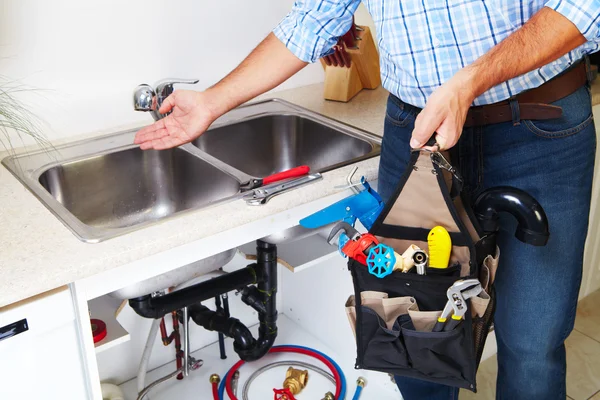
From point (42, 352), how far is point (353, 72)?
1163mm

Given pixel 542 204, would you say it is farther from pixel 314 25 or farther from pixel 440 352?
pixel 314 25

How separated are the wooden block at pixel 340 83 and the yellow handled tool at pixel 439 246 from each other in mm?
924

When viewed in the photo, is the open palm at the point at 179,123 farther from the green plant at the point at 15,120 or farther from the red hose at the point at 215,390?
the red hose at the point at 215,390

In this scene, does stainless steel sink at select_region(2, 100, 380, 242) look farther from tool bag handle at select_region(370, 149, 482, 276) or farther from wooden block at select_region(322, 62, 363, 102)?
tool bag handle at select_region(370, 149, 482, 276)

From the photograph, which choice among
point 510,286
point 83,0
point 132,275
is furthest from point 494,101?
point 83,0

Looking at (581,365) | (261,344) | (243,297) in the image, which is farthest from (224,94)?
(581,365)

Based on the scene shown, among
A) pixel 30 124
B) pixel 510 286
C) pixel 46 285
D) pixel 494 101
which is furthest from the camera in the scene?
pixel 30 124

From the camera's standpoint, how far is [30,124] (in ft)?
4.99

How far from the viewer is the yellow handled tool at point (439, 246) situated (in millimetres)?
992

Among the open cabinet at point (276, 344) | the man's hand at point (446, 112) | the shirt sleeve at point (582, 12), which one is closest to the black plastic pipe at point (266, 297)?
the open cabinet at point (276, 344)

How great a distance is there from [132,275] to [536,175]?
2.36 ft

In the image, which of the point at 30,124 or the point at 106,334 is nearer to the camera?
the point at 106,334

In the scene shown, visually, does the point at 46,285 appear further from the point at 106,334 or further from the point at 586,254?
the point at 586,254

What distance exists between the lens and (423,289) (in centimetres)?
101
